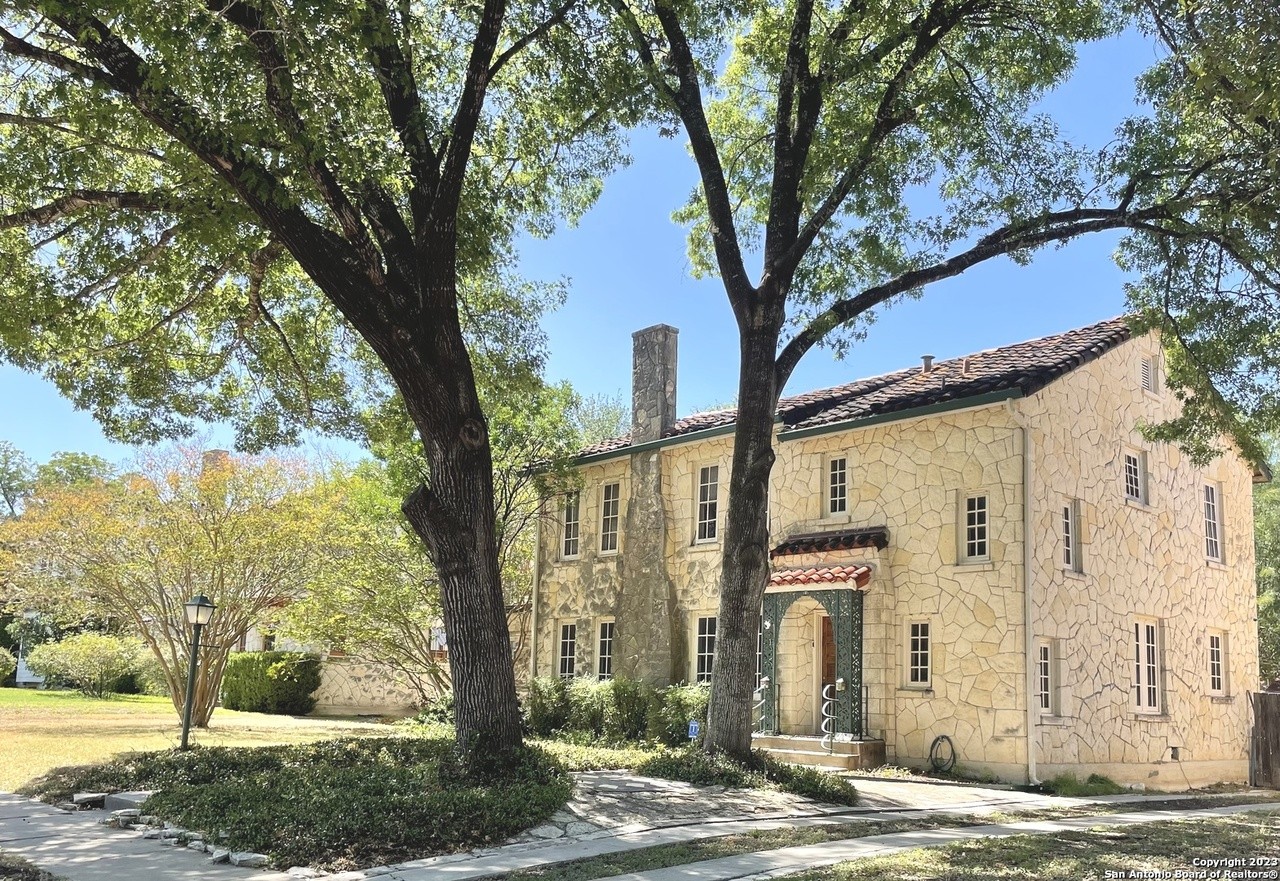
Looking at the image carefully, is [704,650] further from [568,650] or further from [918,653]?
[918,653]

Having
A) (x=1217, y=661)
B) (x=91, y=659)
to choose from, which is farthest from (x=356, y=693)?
(x=1217, y=661)

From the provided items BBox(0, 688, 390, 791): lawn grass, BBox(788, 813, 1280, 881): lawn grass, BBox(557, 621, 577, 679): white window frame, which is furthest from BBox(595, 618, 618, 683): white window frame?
BBox(788, 813, 1280, 881): lawn grass

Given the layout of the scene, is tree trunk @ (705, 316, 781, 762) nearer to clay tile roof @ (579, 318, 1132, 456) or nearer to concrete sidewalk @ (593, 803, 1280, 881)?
concrete sidewalk @ (593, 803, 1280, 881)

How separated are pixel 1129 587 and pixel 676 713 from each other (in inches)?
321

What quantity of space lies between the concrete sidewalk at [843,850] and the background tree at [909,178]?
11.2 feet

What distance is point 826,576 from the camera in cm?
1733

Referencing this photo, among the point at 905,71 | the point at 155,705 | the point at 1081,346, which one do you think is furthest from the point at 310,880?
the point at 155,705

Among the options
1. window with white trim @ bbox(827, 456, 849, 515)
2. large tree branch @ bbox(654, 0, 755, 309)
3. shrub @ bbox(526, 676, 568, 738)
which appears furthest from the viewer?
shrub @ bbox(526, 676, 568, 738)

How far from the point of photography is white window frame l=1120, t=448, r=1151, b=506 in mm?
18703

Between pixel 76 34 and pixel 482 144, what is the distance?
19.0 feet

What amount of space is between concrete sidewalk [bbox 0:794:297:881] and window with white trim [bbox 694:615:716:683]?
37.4ft

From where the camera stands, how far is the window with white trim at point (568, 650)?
2306 centimetres

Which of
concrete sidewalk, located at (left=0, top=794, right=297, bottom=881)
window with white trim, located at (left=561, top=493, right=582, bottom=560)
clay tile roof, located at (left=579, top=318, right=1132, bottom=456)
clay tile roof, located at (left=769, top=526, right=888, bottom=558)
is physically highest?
clay tile roof, located at (left=579, top=318, right=1132, bottom=456)

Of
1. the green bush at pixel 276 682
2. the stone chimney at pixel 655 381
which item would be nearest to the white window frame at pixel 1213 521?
the stone chimney at pixel 655 381
